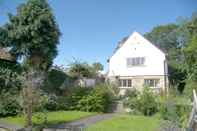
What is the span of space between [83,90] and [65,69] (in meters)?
9.02

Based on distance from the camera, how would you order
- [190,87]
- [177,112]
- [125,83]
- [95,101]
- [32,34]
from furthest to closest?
1. [125,83]
2. [32,34]
3. [95,101]
4. [190,87]
5. [177,112]

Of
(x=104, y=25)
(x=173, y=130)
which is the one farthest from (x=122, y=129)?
(x=104, y=25)

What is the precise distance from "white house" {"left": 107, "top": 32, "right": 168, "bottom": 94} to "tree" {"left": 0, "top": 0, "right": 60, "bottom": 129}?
12.1 meters

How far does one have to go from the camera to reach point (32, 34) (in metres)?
26.0

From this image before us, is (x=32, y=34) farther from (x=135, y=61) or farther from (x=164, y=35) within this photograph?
(x=164, y=35)

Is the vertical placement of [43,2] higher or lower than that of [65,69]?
higher

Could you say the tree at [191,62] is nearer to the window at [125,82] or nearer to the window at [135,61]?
the window at [135,61]

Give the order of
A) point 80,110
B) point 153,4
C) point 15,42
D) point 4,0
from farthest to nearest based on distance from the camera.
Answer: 1. point 15,42
2. point 80,110
3. point 153,4
4. point 4,0

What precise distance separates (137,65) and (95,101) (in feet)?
44.5

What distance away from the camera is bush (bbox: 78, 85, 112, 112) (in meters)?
24.5

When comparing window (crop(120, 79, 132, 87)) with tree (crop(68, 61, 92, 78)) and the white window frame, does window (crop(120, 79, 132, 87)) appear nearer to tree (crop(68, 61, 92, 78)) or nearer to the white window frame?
the white window frame

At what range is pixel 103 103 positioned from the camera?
2497 cm

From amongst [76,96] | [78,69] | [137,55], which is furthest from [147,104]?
[137,55]

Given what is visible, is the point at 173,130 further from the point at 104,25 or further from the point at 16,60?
the point at 16,60
